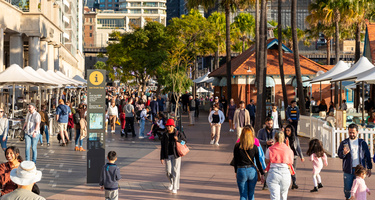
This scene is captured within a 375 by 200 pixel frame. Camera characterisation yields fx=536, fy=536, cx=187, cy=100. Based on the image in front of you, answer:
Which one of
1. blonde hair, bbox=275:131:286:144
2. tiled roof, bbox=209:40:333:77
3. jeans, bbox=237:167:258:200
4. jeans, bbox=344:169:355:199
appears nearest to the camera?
jeans, bbox=237:167:258:200

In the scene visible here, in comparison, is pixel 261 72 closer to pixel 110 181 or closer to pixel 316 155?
pixel 316 155

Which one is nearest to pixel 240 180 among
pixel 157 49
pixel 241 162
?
pixel 241 162

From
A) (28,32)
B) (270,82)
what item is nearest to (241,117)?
(270,82)

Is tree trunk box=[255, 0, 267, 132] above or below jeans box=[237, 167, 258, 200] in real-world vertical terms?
above

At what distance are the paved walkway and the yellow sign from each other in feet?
7.63

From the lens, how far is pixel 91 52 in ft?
490

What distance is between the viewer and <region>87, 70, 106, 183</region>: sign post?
476 inches

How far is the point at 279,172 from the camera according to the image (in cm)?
833

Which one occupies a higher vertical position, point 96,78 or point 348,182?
point 96,78

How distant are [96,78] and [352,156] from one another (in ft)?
19.5

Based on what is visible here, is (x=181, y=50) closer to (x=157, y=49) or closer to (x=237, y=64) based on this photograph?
(x=157, y=49)

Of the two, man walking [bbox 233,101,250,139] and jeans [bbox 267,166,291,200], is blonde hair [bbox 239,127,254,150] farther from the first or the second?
man walking [bbox 233,101,250,139]

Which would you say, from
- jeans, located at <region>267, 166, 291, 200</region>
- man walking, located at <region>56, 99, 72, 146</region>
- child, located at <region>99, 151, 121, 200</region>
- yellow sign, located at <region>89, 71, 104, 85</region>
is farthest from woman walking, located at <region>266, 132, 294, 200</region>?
man walking, located at <region>56, 99, 72, 146</region>

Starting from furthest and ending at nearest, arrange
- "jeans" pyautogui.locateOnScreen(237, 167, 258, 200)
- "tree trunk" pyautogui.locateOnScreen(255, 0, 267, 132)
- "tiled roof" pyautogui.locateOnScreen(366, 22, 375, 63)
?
"tiled roof" pyautogui.locateOnScreen(366, 22, 375, 63)
"tree trunk" pyautogui.locateOnScreen(255, 0, 267, 132)
"jeans" pyautogui.locateOnScreen(237, 167, 258, 200)
